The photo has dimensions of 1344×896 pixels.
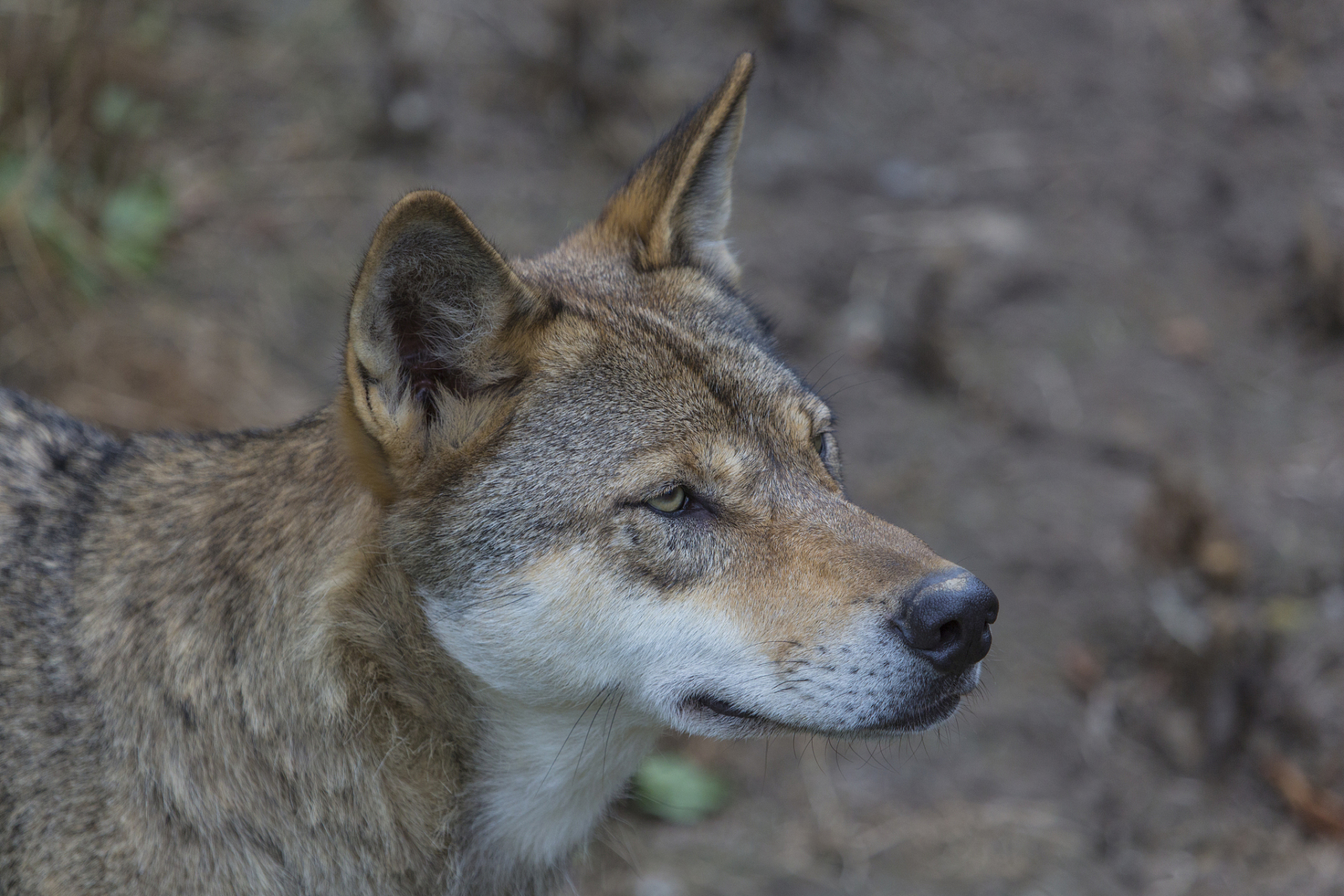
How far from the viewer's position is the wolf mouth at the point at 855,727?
291 centimetres

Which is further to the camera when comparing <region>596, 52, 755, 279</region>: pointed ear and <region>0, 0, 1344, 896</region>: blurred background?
<region>0, 0, 1344, 896</region>: blurred background

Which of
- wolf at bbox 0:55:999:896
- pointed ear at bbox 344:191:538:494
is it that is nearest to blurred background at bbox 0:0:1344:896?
wolf at bbox 0:55:999:896

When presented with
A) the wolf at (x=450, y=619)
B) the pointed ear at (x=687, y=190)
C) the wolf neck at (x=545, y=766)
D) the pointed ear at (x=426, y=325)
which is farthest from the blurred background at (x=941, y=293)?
the pointed ear at (x=687, y=190)

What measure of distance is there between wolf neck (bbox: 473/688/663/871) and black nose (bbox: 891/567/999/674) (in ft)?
2.45

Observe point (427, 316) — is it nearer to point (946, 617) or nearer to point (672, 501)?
point (672, 501)

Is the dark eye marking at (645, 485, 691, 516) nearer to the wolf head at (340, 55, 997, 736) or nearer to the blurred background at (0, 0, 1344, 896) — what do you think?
the wolf head at (340, 55, 997, 736)

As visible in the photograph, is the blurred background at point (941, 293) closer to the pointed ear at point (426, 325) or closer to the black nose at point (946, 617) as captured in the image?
the black nose at point (946, 617)

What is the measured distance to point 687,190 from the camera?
377cm

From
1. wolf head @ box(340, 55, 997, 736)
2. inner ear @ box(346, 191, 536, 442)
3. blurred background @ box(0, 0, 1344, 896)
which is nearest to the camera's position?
inner ear @ box(346, 191, 536, 442)

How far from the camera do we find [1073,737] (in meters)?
5.26

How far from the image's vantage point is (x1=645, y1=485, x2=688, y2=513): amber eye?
9.92ft

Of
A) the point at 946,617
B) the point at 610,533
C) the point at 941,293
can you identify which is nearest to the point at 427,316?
the point at 610,533

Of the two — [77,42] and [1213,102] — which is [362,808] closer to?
[77,42]

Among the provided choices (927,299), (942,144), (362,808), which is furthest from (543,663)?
(942,144)
